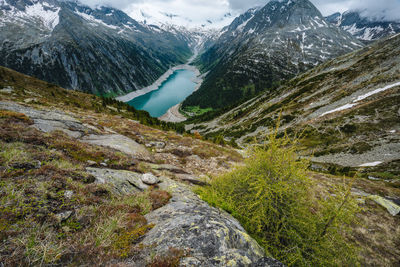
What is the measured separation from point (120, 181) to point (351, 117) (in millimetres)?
66385

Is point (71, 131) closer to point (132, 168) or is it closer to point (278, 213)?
point (132, 168)

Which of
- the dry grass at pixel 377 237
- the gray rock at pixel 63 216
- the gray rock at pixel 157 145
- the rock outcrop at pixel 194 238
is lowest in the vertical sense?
the dry grass at pixel 377 237

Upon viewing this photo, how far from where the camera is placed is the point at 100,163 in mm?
8828

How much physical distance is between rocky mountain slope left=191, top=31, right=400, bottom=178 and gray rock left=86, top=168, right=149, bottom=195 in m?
15.9

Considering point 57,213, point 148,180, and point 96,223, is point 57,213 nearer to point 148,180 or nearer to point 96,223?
point 96,223

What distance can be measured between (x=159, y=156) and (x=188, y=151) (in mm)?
4093

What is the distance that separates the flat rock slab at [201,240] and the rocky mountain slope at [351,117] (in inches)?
582

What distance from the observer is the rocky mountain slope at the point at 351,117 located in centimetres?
3716

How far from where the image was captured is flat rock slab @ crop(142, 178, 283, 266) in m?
3.74

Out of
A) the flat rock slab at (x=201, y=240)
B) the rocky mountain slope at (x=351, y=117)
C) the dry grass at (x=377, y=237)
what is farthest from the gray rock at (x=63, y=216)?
the rocky mountain slope at (x=351, y=117)

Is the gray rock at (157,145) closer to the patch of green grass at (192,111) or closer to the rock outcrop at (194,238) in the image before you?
the rock outcrop at (194,238)

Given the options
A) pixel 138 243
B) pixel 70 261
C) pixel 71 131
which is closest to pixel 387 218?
pixel 138 243

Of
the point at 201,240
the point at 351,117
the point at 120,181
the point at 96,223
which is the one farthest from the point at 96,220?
the point at 351,117

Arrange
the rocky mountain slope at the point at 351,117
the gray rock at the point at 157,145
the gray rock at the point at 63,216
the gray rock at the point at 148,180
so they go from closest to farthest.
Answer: the gray rock at the point at 63,216 < the gray rock at the point at 148,180 < the gray rock at the point at 157,145 < the rocky mountain slope at the point at 351,117
